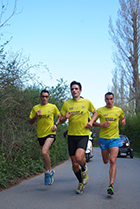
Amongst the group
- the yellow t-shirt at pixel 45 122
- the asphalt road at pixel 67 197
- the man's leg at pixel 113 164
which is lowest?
the asphalt road at pixel 67 197

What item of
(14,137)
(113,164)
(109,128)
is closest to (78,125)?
(109,128)

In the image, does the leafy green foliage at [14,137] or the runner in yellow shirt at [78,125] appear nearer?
the runner in yellow shirt at [78,125]

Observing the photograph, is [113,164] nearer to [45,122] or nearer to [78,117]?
[78,117]

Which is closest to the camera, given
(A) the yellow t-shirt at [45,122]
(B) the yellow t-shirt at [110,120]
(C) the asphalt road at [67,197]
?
(C) the asphalt road at [67,197]

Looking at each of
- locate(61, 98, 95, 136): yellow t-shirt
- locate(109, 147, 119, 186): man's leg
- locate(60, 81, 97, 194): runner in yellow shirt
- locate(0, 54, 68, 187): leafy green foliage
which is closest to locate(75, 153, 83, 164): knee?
locate(60, 81, 97, 194): runner in yellow shirt

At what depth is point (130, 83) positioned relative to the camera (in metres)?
31.3

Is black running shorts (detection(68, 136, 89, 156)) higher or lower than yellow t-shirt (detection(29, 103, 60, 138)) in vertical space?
lower

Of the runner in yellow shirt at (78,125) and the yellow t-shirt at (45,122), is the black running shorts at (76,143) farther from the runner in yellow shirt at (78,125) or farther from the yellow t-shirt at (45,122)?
the yellow t-shirt at (45,122)

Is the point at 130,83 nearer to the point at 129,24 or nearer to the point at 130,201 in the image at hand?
the point at 129,24

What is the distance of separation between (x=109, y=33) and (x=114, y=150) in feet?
92.1

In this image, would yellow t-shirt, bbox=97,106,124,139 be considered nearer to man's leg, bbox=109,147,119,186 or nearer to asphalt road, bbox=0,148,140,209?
man's leg, bbox=109,147,119,186

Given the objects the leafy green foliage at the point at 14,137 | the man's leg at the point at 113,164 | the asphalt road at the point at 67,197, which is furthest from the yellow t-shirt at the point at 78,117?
the leafy green foliage at the point at 14,137

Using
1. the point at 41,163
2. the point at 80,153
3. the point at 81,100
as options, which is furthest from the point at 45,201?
the point at 41,163

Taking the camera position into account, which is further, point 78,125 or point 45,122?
point 45,122
